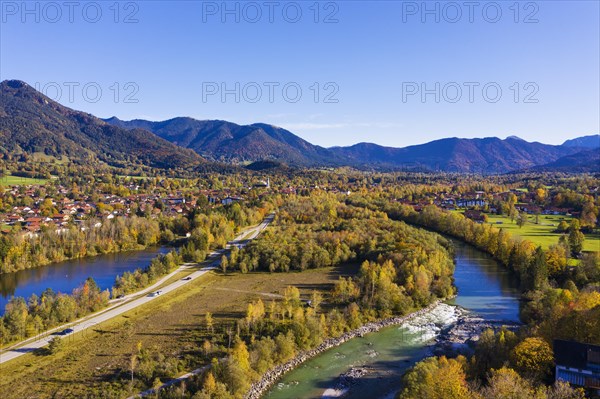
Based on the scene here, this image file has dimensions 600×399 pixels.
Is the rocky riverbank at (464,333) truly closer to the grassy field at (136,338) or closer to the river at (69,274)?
the grassy field at (136,338)

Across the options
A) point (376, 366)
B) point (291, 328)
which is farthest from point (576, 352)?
point (291, 328)

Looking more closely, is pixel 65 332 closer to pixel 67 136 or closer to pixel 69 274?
pixel 69 274

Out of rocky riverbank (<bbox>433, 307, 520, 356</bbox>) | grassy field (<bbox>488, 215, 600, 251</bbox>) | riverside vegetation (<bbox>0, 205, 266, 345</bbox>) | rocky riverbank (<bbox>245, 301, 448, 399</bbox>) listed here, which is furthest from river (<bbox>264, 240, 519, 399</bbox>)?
riverside vegetation (<bbox>0, 205, 266, 345</bbox>)

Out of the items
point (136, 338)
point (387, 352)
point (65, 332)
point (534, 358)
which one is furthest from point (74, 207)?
point (534, 358)

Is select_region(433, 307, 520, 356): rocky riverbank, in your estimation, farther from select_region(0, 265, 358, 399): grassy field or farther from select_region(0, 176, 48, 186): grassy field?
select_region(0, 176, 48, 186): grassy field

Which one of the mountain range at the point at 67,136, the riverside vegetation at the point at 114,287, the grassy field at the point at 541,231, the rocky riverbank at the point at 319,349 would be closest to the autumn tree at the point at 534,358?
the rocky riverbank at the point at 319,349

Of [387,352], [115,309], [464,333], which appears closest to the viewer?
[387,352]
